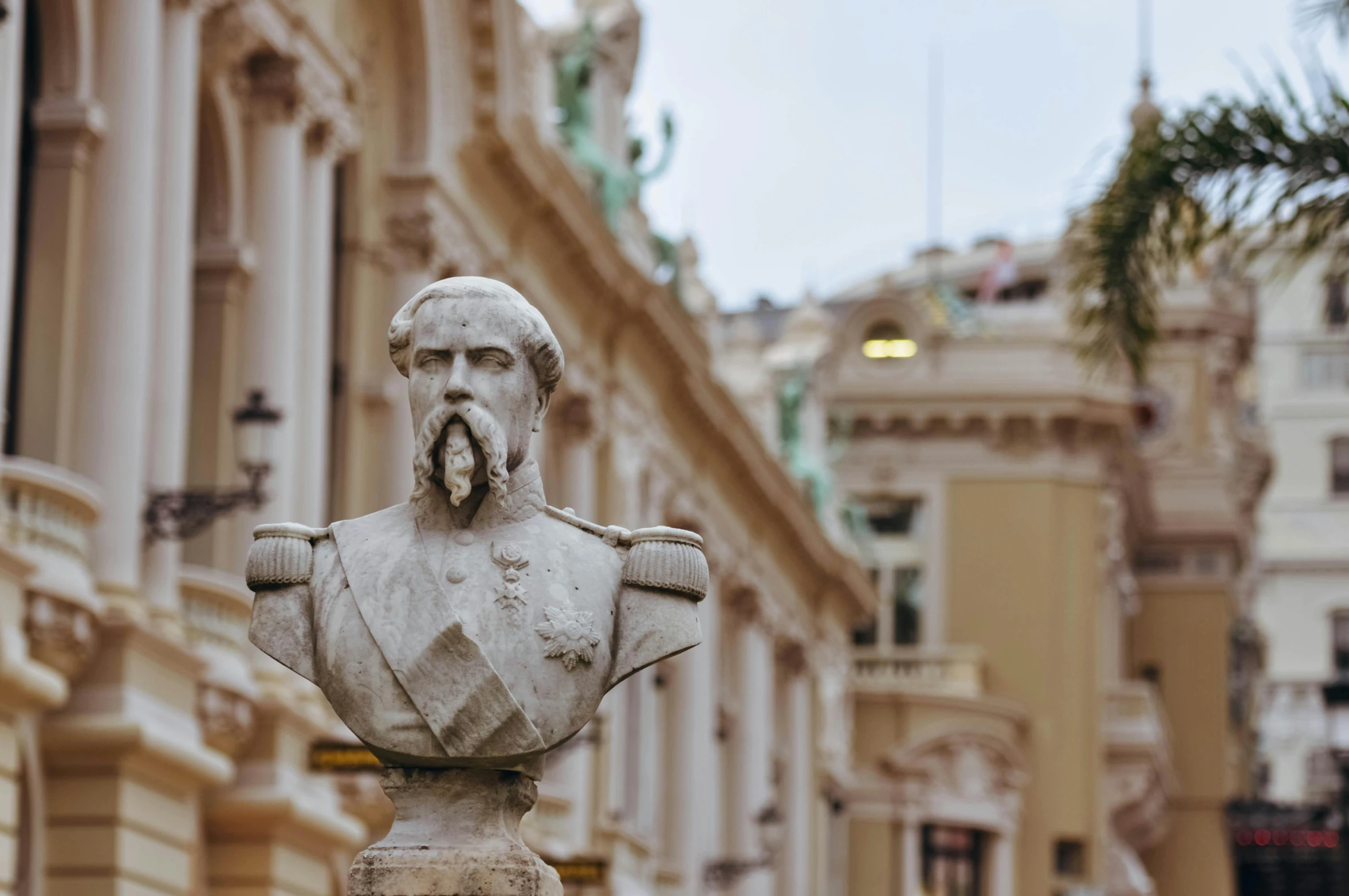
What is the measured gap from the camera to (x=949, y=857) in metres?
50.9

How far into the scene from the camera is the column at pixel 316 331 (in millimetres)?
23531

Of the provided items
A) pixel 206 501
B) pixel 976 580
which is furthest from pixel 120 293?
pixel 976 580

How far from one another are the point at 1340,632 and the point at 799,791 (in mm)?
52585

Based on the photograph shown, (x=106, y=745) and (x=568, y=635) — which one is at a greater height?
(x=106, y=745)

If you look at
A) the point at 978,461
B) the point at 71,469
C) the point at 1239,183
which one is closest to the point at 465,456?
the point at 1239,183

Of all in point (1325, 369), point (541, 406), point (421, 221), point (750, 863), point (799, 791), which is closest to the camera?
point (541, 406)

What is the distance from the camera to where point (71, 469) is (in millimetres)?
19453

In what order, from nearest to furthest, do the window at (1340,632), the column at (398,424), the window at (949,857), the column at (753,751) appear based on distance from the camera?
the column at (398,424)
the column at (753,751)
the window at (949,857)
the window at (1340,632)

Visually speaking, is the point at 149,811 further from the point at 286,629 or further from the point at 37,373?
the point at 286,629

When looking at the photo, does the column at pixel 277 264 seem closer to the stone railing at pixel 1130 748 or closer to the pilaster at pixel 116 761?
the pilaster at pixel 116 761

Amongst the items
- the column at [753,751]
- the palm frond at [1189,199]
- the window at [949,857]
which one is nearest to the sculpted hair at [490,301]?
the palm frond at [1189,199]

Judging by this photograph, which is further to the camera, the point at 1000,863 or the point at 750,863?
the point at 1000,863

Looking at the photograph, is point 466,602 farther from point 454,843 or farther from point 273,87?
point 273,87

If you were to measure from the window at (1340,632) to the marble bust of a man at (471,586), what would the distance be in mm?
89036
